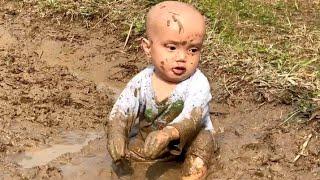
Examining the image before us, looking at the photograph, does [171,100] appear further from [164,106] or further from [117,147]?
[117,147]

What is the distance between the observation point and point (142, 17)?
245 inches

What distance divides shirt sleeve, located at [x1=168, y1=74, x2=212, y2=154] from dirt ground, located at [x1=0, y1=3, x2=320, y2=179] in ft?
0.97

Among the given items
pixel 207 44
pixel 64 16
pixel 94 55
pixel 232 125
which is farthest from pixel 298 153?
pixel 64 16

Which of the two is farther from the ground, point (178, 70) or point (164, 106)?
point (178, 70)

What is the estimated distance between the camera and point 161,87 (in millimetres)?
4090

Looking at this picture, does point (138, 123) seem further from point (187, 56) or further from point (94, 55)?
point (94, 55)

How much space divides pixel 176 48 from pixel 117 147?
23.9 inches

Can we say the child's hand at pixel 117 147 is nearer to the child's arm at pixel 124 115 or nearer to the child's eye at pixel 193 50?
the child's arm at pixel 124 115

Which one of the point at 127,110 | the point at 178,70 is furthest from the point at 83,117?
the point at 178,70

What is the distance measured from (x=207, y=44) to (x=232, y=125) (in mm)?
1124

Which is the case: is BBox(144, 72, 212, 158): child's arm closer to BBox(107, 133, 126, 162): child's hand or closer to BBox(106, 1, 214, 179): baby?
BBox(106, 1, 214, 179): baby

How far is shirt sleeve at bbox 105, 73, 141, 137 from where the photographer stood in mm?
4074

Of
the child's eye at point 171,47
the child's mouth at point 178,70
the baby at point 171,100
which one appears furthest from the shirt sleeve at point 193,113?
the child's eye at point 171,47

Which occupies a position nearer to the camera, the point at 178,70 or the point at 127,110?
the point at 178,70
